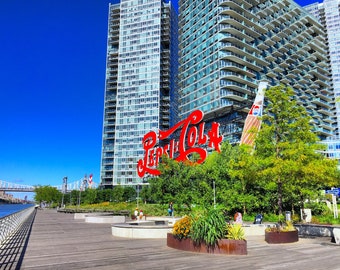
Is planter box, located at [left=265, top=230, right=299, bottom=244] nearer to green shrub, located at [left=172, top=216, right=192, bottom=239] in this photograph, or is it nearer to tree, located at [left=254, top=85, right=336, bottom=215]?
tree, located at [left=254, top=85, right=336, bottom=215]

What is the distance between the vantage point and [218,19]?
99688 millimetres

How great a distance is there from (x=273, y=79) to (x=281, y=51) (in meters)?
17.1

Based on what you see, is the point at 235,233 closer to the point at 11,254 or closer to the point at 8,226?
the point at 11,254

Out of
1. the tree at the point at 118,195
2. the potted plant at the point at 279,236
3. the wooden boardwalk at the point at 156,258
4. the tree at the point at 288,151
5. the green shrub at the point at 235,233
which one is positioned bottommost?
the wooden boardwalk at the point at 156,258

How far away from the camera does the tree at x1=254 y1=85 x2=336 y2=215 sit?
17.4 meters

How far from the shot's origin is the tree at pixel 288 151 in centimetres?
1738

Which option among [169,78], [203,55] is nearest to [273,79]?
[203,55]

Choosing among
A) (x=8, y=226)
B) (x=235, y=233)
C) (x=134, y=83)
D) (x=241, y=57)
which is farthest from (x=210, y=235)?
(x=134, y=83)

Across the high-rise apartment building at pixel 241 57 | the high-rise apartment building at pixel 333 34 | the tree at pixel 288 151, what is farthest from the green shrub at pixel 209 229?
the high-rise apartment building at pixel 333 34

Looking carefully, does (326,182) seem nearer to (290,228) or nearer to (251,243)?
(290,228)

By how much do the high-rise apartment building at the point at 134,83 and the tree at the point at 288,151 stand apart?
108 metres

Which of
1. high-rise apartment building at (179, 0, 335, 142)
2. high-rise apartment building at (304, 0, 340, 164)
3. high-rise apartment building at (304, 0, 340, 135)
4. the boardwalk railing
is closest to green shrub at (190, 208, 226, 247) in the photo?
the boardwalk railing

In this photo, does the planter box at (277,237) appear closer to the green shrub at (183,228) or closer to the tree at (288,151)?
the tree at (288,151)

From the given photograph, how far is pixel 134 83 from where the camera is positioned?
136 metres
